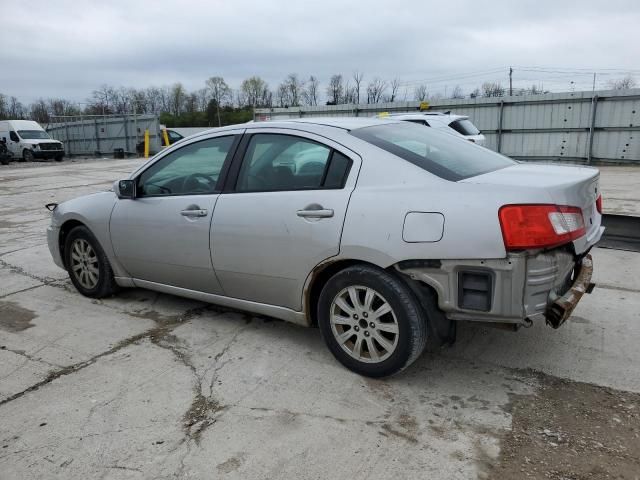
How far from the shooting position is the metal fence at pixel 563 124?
16.3 m

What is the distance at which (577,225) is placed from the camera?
293 centimetres

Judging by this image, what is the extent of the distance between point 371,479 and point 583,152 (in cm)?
1736

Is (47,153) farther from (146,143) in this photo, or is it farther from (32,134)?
(146,143)

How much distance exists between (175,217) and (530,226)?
2.55 m

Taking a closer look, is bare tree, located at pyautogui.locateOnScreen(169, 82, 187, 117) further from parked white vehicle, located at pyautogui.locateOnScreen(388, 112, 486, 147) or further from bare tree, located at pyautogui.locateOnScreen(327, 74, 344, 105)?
parked white vehicle, located at pyautogui.locateOnScreen(388, 112, 486, 147)

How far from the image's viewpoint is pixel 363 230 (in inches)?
120

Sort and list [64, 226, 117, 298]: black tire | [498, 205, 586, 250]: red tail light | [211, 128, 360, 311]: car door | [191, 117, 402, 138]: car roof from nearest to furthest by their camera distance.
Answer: [498, 205, 586, 250]: red tail light, [211, 128, 360, 311]: car door, [191, 117, 402, 138]: car roof, [64, 226, 117, 298]: black tire

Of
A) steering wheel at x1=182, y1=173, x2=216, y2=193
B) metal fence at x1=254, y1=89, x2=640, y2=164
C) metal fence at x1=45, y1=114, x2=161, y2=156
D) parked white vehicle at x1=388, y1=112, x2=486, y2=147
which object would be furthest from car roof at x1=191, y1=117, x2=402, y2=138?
metal fence at x1=45, y1=114, x2=161, y2=156

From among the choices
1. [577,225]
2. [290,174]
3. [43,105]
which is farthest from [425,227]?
[43,105]

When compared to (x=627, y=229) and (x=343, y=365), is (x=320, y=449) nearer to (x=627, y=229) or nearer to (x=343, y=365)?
(x=343, y=365)

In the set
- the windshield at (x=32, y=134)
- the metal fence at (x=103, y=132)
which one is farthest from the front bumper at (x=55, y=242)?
the windshield at (x=32, y=134)

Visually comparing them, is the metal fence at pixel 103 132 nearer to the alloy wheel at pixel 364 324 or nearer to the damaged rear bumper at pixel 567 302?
the alloy wheel at pixel 364 324

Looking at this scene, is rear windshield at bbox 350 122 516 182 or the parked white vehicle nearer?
rear windshield at bbox 350 122 516 182

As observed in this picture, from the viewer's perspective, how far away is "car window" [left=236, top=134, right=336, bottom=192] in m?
3.41
